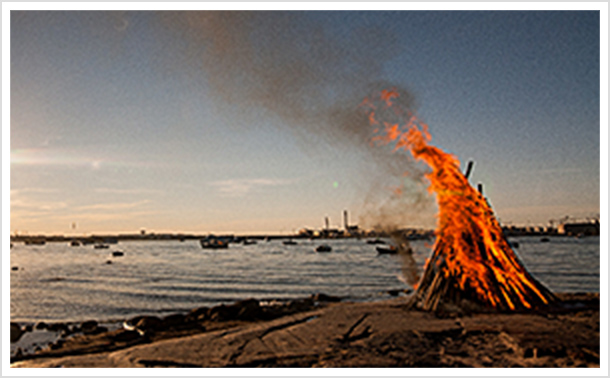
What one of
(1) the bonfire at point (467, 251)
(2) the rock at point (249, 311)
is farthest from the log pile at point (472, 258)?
(2) the rock at point (249, 311)

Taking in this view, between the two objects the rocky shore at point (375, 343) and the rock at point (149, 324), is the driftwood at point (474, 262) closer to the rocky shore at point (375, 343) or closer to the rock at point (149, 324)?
the rocky shore at point (375, 343)

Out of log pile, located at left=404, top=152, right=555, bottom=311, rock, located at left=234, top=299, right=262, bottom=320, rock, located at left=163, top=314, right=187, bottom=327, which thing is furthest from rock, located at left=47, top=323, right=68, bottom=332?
log pile, located at left=404, top=152, right=555, bottom=311

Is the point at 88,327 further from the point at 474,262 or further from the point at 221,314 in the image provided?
the point at 474,262

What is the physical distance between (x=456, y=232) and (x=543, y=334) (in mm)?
4367

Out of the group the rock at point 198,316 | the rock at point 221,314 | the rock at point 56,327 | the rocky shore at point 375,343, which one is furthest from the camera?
the rock at point 56,327

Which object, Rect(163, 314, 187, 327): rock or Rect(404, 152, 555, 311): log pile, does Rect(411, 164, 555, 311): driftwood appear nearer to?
Rect(404, 152, 555, 311): log pile

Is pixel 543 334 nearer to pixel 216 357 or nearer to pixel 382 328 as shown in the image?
pixel 382 328

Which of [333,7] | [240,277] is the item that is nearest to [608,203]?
[333,7]

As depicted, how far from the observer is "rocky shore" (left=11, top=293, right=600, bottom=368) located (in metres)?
9.69

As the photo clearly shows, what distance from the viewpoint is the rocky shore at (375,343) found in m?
9.69

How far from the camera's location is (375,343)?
1116 cm

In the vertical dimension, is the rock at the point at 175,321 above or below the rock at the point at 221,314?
below

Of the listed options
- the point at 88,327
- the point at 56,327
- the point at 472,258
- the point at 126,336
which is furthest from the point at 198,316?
the point at 472,258

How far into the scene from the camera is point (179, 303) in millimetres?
32906
